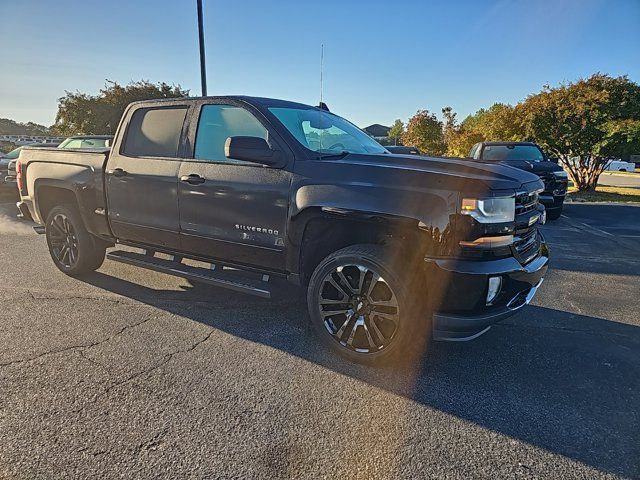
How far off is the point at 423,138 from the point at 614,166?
23198mm

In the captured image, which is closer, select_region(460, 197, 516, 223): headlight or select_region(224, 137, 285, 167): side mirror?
select_region(460, 197, 516, 223): headlight

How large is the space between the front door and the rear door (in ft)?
0.60

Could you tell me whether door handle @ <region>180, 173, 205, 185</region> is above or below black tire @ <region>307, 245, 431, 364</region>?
above

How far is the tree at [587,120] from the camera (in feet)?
45.6

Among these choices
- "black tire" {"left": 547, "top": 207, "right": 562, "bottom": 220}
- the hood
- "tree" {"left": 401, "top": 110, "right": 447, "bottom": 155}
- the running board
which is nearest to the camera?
the hood

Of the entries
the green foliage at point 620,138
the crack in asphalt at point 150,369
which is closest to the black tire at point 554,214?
the green foliage at point 620,138

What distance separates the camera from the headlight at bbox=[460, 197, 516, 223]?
267 centimetres

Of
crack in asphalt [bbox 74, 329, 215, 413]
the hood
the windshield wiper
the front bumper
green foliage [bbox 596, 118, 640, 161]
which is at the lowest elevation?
crack in asphalt [bbox 74, 329, 215, 413]

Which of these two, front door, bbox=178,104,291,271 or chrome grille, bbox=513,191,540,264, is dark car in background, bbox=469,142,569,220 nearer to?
chrome grille, bbox=513,191,540,264

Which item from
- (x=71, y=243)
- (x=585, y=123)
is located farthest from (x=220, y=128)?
(x=585, y=123)

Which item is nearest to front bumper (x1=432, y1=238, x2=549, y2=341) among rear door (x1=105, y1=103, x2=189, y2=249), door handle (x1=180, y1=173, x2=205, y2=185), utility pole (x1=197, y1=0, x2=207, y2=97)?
door handle (x1=180, y1=173, x2=205, y2=185)

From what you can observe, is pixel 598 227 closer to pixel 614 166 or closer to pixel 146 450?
pixel 146 450

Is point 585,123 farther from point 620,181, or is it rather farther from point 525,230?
point 525,230

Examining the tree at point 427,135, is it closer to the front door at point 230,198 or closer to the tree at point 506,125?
the tree at point 506,125
